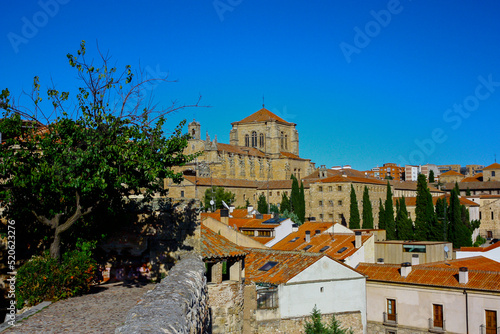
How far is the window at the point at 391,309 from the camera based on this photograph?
77.7 ft

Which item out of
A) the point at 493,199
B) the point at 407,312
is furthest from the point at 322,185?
the point at 407,312

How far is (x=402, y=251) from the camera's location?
3039cm

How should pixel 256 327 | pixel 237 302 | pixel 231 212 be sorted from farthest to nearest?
pixel 231 212
pixel 256 327
pixel 237 302

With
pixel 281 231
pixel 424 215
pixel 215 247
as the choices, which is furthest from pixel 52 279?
pixel 424 215

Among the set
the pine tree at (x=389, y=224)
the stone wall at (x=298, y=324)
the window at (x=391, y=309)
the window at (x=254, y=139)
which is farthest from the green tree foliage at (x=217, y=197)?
the stone wall at (x=298, y=324)

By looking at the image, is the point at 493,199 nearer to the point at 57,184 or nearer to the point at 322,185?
the point at 322,185

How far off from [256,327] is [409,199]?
5963 cm

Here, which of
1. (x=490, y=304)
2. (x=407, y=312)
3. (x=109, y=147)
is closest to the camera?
(x=109, y=147)

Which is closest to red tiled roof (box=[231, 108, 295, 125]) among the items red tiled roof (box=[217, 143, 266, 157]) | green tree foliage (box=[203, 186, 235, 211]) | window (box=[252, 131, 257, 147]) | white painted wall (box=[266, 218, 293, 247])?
window (box=[252, 131, 257, 147])

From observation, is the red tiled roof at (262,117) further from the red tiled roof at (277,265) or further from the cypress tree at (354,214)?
the red tiled roof at (277,265)

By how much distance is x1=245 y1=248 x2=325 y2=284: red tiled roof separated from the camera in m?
20.7

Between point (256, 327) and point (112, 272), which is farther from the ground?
point (112, 272)

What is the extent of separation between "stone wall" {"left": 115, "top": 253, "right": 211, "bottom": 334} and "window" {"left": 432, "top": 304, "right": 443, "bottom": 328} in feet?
60.4

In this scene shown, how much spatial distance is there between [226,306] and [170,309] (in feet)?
21.2
